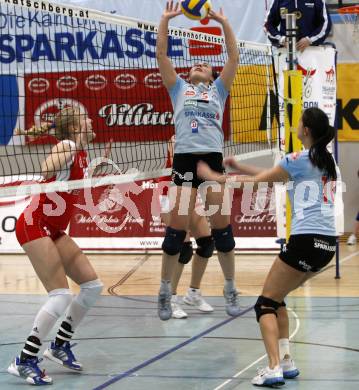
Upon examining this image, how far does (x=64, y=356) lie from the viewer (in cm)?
617

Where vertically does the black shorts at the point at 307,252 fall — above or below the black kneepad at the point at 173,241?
above

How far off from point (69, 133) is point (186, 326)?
94.2 inches

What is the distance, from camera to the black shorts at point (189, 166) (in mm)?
7379

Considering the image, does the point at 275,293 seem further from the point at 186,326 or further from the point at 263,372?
the point at 186,326

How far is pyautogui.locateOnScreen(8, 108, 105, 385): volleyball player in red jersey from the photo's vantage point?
5887mm

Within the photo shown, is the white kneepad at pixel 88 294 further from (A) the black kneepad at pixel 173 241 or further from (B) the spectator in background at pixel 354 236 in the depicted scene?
(B) the spectator in background at pixel 354 236

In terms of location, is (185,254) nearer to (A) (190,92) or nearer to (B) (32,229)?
(A) (190,92)

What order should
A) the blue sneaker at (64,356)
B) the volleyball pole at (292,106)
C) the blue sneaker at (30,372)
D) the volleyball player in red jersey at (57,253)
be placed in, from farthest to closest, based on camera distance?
the volleyball pole at (292,106) → the blue sneaker at (64,356) → the volleyball player in red jersey at (57,253) → the blue sneaker at (30,372)

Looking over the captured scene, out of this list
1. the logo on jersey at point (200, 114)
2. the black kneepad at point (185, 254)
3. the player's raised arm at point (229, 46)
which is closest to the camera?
the player's raised arm at point (229, 46)

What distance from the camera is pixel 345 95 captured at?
14.4 meters

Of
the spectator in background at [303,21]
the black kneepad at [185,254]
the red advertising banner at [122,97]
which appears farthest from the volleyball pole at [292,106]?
the red advertising banner at [122,97]

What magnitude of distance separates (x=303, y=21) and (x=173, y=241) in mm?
3898

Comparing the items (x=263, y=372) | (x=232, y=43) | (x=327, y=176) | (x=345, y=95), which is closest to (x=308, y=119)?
(x=327, y=176)

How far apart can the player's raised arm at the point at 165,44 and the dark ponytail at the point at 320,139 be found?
2079 millimetres
